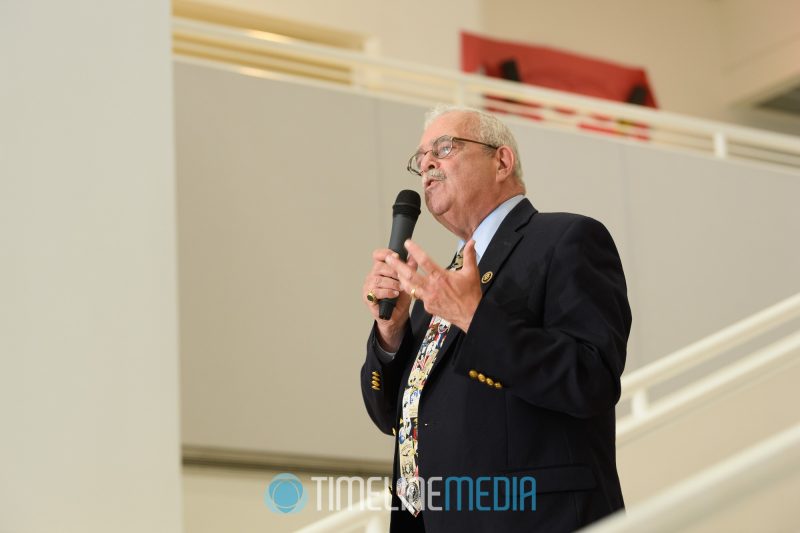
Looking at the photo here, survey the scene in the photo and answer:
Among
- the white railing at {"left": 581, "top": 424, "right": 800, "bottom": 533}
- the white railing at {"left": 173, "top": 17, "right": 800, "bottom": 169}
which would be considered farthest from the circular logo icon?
the white railing at {"left": 581, "top": 424, "right": 800, "bottom": 533}

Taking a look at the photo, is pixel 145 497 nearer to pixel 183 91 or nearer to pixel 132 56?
pixel 132 56

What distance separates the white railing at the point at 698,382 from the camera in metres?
3.48

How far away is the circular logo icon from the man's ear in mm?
2682

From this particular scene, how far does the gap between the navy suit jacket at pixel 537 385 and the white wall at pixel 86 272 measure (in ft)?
3.02

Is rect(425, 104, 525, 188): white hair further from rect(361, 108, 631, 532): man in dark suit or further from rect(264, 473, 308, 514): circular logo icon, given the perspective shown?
rect(264, 473, 308, 514): circular logo icon

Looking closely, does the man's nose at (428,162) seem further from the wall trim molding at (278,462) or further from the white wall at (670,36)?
the white wall at (670,36)

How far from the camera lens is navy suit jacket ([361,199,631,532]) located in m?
1.86

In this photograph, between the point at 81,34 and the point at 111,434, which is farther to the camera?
the point at 81,34

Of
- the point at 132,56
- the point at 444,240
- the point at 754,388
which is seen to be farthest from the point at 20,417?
the point at 444,240

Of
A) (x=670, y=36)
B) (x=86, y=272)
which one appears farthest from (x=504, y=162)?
(x=670, y=36)

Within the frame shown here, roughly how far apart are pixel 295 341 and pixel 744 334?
188cm

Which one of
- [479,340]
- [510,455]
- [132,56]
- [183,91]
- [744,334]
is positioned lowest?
[510,455]

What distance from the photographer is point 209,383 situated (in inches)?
188

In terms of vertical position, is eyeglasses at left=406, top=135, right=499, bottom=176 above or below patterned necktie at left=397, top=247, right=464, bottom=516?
above
